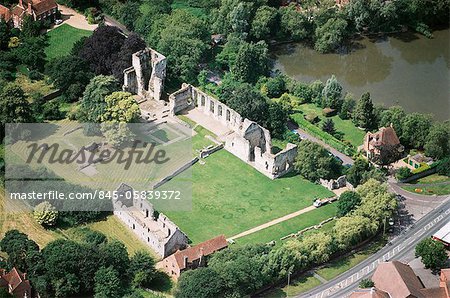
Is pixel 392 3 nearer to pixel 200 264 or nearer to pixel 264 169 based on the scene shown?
pixel 264 169

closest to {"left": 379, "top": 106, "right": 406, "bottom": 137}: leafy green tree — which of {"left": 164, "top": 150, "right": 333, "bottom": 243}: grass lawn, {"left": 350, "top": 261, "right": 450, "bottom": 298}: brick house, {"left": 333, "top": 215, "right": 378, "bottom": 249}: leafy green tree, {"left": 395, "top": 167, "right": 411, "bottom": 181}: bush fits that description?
{"left": 395, "top": 167, "right": 411, "bottom": 181}: bush

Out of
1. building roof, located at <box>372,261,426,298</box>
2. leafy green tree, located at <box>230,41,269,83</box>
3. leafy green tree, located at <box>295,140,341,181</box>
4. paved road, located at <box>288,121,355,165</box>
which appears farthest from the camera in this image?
leafy green tree, located at <box>230,41,269,83</box>

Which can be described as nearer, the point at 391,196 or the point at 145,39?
the point at 391,196

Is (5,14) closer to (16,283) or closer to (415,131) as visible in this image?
(16,283)

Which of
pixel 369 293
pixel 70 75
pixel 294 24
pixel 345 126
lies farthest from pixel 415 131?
pixel 70 75

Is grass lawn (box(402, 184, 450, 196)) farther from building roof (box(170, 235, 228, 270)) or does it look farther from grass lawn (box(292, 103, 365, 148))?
building roof (box(170, 235, 228, 270))

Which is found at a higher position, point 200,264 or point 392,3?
point 392,3

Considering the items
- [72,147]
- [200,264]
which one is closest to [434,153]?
[200,264]
